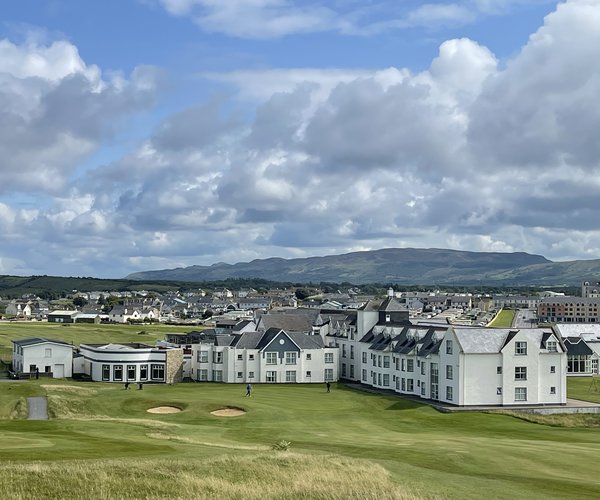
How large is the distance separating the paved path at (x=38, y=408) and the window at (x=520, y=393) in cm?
4341

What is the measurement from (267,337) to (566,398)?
37.1 m

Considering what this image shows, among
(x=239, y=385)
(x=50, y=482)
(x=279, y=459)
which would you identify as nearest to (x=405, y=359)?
(x=239, y=385)

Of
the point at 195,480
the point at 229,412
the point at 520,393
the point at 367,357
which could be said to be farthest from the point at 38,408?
the point at 195,480

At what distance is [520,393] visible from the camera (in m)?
81.9

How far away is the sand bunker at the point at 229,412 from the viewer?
242 feet

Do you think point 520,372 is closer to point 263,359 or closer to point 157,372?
point 263,359

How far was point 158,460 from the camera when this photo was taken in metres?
36.9

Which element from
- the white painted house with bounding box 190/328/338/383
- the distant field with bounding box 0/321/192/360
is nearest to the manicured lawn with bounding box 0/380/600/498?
the white painted house with bounding box 190/328/338/383

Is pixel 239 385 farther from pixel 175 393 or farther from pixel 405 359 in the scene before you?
pixel 405 359

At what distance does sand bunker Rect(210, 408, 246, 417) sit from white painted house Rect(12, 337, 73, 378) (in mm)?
34472

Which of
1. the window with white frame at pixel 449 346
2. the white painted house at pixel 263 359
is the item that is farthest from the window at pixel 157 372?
the window with white frame at pixel 449 346

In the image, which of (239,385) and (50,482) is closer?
(50,482)

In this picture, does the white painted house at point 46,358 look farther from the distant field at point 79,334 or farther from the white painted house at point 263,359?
the distant field at point 79,334

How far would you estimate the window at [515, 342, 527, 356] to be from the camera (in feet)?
269
